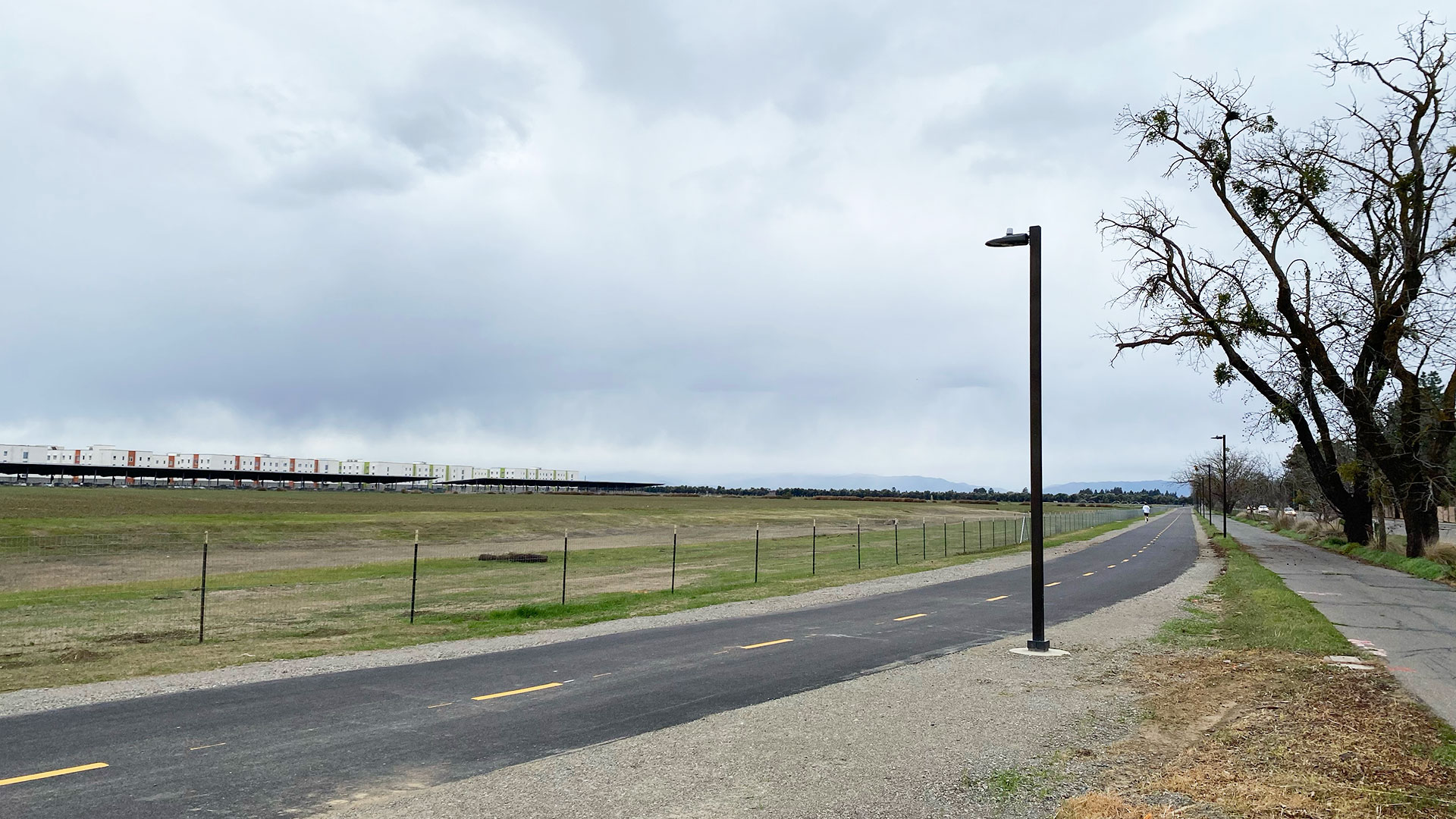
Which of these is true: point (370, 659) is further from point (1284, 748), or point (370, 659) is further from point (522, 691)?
point (1284, 748)

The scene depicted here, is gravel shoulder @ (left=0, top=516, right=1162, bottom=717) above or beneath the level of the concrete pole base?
beneath

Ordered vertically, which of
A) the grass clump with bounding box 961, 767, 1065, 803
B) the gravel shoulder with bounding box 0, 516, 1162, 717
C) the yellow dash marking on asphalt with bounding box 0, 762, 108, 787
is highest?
the grass clump with bounding box 961, 767, 1065, 803

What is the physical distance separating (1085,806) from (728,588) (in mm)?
16352

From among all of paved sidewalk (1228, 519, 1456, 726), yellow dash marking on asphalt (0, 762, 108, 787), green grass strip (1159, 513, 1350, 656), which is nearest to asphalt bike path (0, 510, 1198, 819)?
yellow dash marking on asphalt (0, 762, 108, 787)

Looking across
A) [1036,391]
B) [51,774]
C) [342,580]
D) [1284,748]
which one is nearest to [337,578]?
[342,580]

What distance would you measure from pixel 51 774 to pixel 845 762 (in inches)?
246

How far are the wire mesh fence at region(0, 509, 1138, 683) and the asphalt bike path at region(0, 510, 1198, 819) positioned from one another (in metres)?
3.84

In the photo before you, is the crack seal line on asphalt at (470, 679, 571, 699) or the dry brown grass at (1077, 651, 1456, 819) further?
the crack seal line on asphalt at (470, 679, 571, 699)

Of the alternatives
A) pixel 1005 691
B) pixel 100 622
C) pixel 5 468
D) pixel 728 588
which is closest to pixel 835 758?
pixel 1005 691

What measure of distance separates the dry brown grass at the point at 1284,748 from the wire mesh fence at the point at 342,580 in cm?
1115

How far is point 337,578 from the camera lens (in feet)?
91.9

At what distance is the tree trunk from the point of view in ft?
101

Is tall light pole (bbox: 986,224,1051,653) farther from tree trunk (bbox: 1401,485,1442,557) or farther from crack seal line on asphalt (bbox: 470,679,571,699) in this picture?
tree trunk (bbox: 1401,485,1442,557)

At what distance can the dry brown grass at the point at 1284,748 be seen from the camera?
602cm
